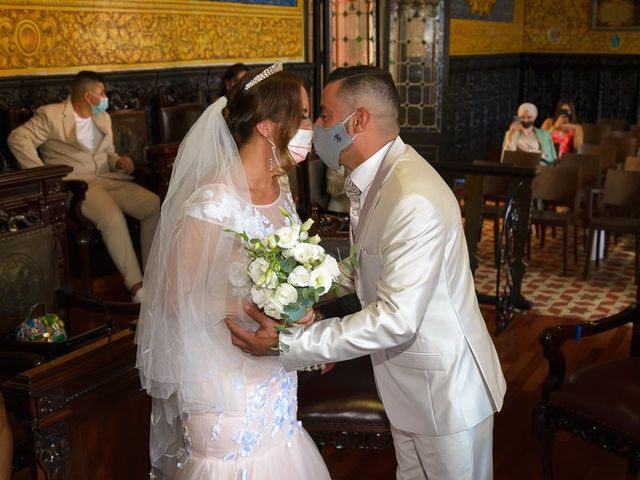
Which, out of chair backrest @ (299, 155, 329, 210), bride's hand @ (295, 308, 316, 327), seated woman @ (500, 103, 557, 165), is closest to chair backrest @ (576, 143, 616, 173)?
seated woman @ (500, 103, 557, 165)

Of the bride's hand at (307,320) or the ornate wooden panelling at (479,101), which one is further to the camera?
the ornate wooden panelling at (479,101)

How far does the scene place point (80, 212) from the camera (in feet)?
19.0

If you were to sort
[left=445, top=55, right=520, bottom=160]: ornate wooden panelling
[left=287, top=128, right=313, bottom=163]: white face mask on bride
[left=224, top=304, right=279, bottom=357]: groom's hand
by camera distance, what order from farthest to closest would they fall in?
[left=445, top=55, right=520, bottom=160]: ornate wooden panelling, [left=287, top=128, right=313, bottom=163]: white face mask on bride, [left=224, top=304, right=279, bottom=357]: groom's hand

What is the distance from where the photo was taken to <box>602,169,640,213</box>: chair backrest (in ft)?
24.6

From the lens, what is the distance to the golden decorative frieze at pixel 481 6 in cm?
1364

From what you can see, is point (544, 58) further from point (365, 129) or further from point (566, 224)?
point (365, 129)

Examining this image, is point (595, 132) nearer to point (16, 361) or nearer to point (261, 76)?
point (16, 361)

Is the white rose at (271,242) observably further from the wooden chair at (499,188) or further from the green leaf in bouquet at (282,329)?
the wooden chair at (499,188)

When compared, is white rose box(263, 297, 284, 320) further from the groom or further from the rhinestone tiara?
the rhinestone tiara

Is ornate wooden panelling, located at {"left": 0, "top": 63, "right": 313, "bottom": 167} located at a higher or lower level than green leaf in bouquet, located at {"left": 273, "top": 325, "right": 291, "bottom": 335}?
higher

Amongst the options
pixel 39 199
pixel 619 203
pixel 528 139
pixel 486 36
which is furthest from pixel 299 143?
pixel 486 36

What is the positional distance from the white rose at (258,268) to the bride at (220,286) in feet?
0.48

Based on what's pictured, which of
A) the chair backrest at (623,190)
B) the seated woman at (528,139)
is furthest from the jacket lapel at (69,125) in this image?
the seated woman at (528,139)

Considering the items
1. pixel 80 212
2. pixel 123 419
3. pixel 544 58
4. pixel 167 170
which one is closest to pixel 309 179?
pixel 167 170
